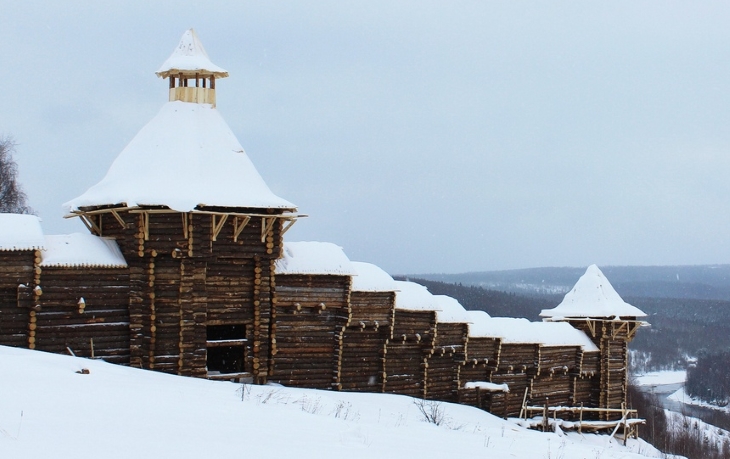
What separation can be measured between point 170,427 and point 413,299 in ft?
55.2

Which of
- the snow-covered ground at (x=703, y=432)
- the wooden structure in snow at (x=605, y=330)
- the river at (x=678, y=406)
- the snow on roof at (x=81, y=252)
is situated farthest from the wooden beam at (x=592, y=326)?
the river at (x=678, y=406)

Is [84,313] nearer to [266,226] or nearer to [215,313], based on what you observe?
[215,313]

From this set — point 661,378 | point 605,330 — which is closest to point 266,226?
point 605,330

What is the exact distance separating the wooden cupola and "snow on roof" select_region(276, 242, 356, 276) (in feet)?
15.1

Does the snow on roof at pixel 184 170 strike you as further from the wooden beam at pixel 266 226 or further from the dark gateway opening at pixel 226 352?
the dark gateway opening at pixel 226 352

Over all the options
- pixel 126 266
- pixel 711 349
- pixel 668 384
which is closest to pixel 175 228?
Answer: pixel 126 266

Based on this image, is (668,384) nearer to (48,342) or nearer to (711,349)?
(711,349)

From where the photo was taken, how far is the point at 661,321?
154 meters

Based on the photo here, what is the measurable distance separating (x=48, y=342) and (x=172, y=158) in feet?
17.6

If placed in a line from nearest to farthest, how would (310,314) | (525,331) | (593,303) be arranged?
(310,314) → (525,331) → (593,303)

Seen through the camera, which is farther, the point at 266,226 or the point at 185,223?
the point at 266,226

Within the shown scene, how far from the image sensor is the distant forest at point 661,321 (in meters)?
114

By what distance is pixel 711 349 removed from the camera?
133000mm

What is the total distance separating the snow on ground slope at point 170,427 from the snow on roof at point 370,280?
965cm
